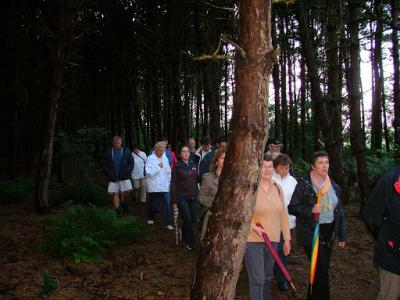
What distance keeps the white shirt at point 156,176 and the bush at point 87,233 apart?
1.33 m

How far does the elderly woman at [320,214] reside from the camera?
495cm

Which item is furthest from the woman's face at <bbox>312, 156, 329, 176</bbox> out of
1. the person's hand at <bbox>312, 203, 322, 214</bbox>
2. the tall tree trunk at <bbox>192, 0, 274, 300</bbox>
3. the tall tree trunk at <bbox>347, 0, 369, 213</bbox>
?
the tall tree trunk at <bbox>347, 0, 369, 213</bbox>

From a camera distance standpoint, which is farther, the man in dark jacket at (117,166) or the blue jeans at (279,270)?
the man in dark jacket at (117,166)

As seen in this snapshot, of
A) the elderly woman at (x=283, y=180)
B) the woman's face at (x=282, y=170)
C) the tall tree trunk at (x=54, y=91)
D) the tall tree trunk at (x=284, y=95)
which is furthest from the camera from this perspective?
the tall tree trunk at (x=284, y=95)

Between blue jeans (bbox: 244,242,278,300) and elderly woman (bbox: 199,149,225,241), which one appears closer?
blue jeans (bbox: 244,242,278,300)

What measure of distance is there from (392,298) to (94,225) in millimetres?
5775

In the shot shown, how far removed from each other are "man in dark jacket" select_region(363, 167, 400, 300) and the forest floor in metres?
2.21

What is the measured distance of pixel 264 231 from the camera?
4746 millimetres

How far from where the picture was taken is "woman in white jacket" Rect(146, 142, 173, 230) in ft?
31.9

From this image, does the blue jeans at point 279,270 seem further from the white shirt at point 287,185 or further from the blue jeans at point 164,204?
the blue jeans at point 164,204

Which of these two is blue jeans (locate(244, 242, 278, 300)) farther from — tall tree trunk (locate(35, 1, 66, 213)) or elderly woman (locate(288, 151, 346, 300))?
tall tree trunk (locate(35, 1, 66, 213))

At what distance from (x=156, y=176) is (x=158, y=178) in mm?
71

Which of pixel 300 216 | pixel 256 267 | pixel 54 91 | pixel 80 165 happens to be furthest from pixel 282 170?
pixel 80 165

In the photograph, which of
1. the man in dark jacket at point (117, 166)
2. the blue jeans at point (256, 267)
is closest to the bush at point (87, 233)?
the man in dark jacket at point (117, 166)
